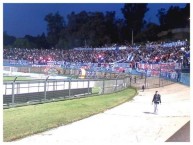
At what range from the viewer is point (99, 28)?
17.5 metres

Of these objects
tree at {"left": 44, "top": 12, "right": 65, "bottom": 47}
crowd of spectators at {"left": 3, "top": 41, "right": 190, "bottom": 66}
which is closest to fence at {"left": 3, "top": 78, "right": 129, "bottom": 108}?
crowd of spectators at {"left": 3, "top": 41, "right": 190, "bottom": 66}

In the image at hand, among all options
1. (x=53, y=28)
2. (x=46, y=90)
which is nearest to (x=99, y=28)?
(x=53, y=28)

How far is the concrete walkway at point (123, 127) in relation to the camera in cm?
1056

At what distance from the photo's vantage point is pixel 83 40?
18281 mm

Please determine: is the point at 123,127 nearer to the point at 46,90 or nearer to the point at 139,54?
the point at 46,90

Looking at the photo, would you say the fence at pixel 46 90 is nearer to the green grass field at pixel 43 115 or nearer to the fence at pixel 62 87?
the fence at pixel 62 87

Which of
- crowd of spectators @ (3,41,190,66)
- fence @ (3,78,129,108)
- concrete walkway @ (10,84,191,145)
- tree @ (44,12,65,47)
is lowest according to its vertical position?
concrete walkway @ (10,84,191,145)

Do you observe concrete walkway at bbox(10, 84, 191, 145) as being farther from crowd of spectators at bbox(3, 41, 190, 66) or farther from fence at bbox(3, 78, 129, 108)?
crowd of spectators at bbox(3, 41, 190, 66)

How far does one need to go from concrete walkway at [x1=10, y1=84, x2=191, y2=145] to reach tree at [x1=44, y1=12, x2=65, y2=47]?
3.43 metres

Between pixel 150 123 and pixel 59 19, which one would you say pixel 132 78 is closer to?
pixel 59 19

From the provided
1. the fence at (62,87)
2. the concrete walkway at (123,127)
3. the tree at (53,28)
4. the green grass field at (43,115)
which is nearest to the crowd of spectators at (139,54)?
the fence at (62,87)

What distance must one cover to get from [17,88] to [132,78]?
1531cm

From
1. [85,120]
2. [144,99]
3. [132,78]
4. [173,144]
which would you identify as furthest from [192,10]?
[132,78]

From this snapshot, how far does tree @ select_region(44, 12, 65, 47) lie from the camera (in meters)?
15.8
